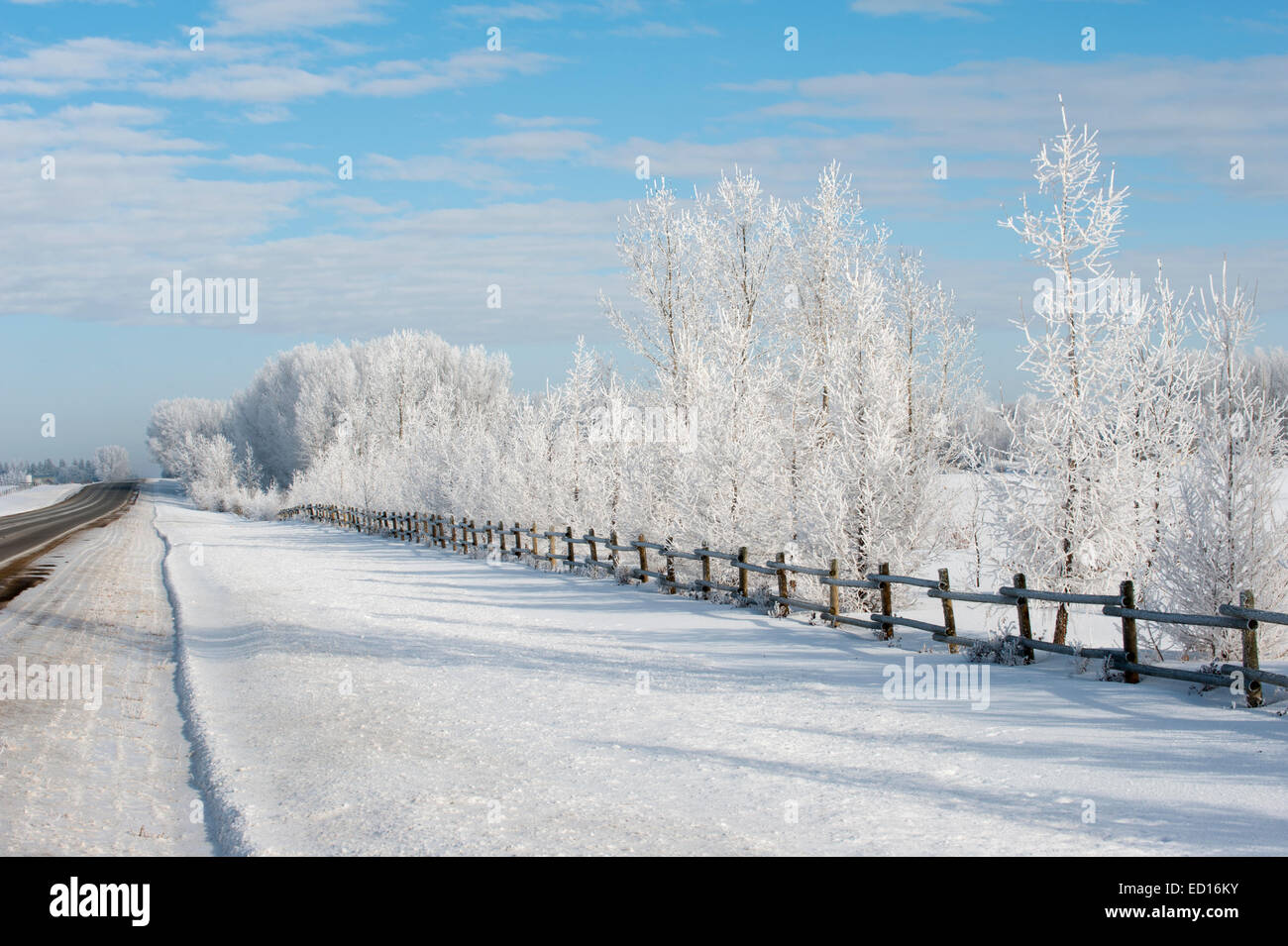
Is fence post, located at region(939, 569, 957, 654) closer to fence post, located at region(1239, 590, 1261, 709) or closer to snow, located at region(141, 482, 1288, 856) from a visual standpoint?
snow, located at region(141, 482, 1288, 856)

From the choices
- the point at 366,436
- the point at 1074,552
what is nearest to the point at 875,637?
the point at 1074,552

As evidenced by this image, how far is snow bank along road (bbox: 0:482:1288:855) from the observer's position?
20.1 ft

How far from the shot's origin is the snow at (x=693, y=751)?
20.0ft

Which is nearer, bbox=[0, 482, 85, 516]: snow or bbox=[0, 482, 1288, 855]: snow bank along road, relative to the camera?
bbox=[0, 482, 1288, 855]: snow bank along road

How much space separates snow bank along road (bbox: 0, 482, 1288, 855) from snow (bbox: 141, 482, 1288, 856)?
0.10 feet

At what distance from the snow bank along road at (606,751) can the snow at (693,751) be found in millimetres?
31

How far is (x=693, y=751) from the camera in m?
8.10

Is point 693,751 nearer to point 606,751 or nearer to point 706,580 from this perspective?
point 606,751

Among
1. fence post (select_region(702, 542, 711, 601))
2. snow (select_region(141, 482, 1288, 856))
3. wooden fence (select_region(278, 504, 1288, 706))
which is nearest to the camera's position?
snow (select_region(141, 482, 1288, 856))

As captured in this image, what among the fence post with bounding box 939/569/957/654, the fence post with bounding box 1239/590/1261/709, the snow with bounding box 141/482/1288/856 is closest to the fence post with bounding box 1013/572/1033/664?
the snow with bounding box 141/482/1288/856

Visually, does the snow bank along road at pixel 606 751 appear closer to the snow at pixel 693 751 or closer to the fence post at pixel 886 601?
the snow at pixel 693 751

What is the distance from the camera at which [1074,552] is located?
1409 cm

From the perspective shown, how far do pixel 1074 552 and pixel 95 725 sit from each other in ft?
41.9
